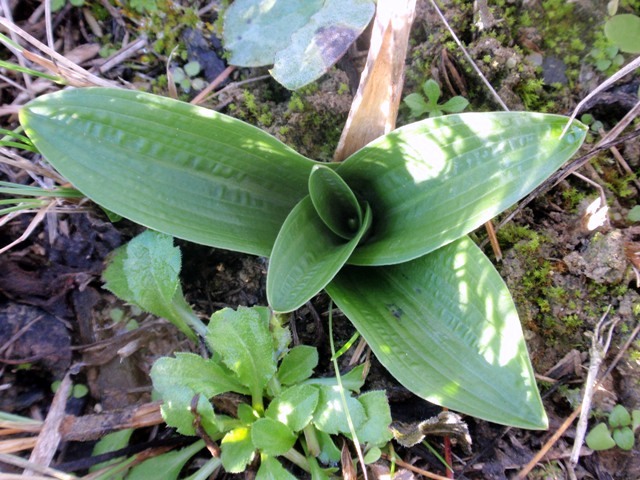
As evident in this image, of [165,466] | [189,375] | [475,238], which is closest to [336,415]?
[189,375]

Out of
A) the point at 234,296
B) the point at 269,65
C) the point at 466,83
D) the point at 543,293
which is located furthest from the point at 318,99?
the point at 543,293

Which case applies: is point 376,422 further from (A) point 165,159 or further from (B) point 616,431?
(A) point 165,159

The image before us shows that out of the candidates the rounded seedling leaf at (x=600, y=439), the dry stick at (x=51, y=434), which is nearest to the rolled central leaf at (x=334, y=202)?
the rounded seedling leaf at (x=600, y=439)

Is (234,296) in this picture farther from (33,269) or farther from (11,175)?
(11,175)

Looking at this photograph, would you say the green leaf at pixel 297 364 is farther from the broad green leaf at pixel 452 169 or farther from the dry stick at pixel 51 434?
the dry stick at pixel 51 434

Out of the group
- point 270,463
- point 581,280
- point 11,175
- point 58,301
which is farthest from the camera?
point 11,175
